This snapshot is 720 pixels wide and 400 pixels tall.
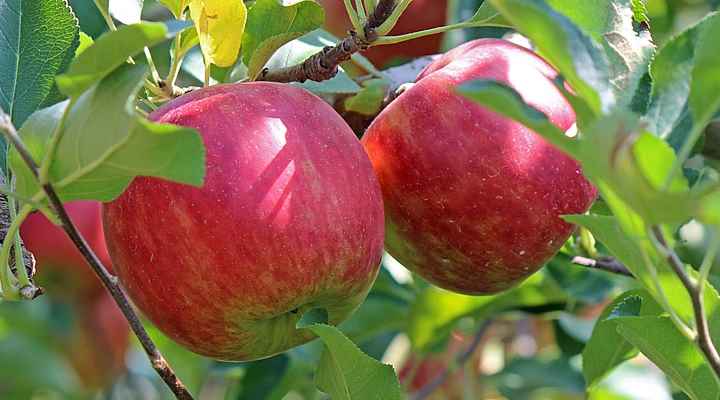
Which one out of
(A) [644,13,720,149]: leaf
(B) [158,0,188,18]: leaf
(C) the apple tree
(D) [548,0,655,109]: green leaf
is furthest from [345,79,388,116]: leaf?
(A) [644,13,720,149]: leaf

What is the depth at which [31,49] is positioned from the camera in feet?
3.10

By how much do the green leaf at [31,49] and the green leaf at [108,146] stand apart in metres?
0.16

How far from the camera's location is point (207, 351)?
912 millimetres

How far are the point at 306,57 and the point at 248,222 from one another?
0.35 meters

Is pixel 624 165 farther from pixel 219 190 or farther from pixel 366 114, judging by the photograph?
pixel 366 114

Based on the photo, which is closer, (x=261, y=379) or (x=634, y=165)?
(x=634, y=165)

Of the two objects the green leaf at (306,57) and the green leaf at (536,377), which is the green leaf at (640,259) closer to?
the green leaf at (306,57)

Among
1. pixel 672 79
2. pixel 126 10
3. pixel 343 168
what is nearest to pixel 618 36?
pixel 672 79

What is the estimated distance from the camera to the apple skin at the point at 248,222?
0.82 metres

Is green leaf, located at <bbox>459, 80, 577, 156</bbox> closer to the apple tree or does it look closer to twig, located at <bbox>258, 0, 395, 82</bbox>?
the apple tree

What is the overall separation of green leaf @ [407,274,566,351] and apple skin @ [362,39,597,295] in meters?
0.46

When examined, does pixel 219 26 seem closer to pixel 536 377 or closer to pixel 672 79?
pixel 672 79

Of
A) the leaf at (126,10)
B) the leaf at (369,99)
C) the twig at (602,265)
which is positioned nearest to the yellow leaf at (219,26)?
the leaf at (126,10)

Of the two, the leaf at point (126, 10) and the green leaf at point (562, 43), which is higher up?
the green leaf at point (562, 43)
